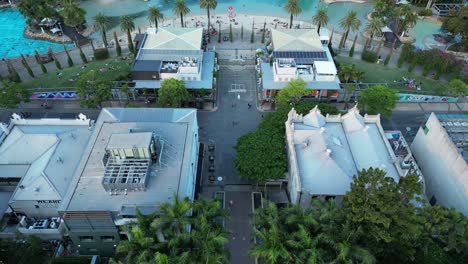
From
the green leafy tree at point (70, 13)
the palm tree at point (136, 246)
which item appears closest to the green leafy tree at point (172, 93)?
the palm tree at point (136, 246)

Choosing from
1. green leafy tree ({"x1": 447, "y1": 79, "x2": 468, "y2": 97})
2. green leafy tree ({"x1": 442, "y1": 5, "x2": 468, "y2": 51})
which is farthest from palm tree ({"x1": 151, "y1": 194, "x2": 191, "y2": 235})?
green leafy tree ({"x1": 442, "y1": 5, "x2": 468, "y2": 51})

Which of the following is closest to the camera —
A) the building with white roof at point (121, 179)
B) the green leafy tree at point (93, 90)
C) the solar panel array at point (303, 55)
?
the building with white roof at point (121, 179)

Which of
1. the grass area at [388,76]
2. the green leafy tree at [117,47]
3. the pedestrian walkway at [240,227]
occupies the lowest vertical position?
the pedestrian walkway at [240,227]

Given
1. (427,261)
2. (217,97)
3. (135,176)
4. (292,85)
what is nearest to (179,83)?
(217,97)

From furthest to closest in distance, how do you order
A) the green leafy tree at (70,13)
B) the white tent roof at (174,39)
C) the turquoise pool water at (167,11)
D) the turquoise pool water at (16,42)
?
the turquoise pool water at (167,11)
the turquoise pool water at (16,42)
the green leafy tree at (70,13)
the white tent roof at (174,39)

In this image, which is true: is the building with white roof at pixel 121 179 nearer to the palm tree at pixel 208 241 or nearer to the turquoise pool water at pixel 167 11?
the palm tree at pixel 208 241

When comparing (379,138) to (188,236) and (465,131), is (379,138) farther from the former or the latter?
(188,236)

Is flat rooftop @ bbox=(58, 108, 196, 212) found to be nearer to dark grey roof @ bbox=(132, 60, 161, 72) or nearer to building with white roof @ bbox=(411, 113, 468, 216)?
dark grey roof @ bbox=(132, 60, 161, 72)
